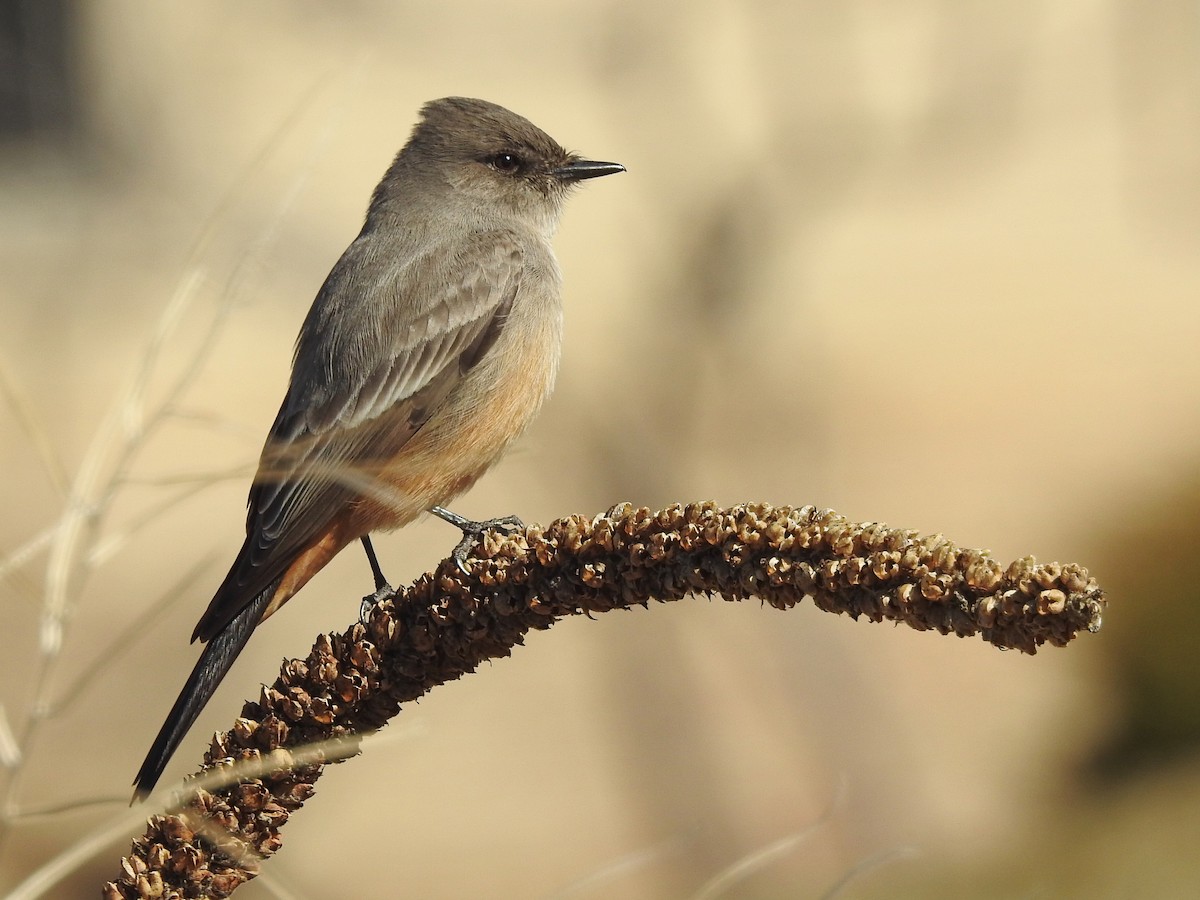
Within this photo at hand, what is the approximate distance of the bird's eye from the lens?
5676mm

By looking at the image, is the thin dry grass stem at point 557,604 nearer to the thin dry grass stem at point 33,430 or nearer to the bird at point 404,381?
the thin dry grass stem at point 33,430

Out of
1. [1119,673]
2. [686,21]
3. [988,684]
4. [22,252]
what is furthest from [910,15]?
[22,252]

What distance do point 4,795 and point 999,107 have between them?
927cm

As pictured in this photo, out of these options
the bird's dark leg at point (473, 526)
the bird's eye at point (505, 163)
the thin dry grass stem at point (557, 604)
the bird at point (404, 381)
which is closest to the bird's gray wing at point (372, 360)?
the bird at point (404, 381)

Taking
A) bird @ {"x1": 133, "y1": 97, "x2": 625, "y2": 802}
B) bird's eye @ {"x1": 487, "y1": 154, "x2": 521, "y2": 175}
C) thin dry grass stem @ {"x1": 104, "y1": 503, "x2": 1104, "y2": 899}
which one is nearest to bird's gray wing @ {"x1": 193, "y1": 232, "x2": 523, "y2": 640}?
bird @ {"x1": 133, "y1": 97, "x2": 625, "y2": 802}

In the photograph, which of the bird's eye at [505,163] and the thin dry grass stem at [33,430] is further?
the bird's eye at [505,163]

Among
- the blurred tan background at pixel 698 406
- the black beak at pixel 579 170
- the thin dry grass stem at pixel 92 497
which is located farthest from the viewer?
the blurred tan background at pixel 698 406

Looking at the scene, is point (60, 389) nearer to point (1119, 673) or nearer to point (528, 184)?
point (528, 184)

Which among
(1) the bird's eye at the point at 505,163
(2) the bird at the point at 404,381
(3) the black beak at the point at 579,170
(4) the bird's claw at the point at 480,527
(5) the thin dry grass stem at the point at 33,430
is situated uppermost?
(1) the bird's eye at the point at 505,163

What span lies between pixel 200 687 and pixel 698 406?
439 centimetres

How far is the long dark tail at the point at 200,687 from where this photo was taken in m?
2.97

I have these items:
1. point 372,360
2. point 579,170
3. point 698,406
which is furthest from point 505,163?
point 698,406

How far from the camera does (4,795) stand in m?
1.73

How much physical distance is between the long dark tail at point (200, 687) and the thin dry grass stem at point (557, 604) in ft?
1.39
